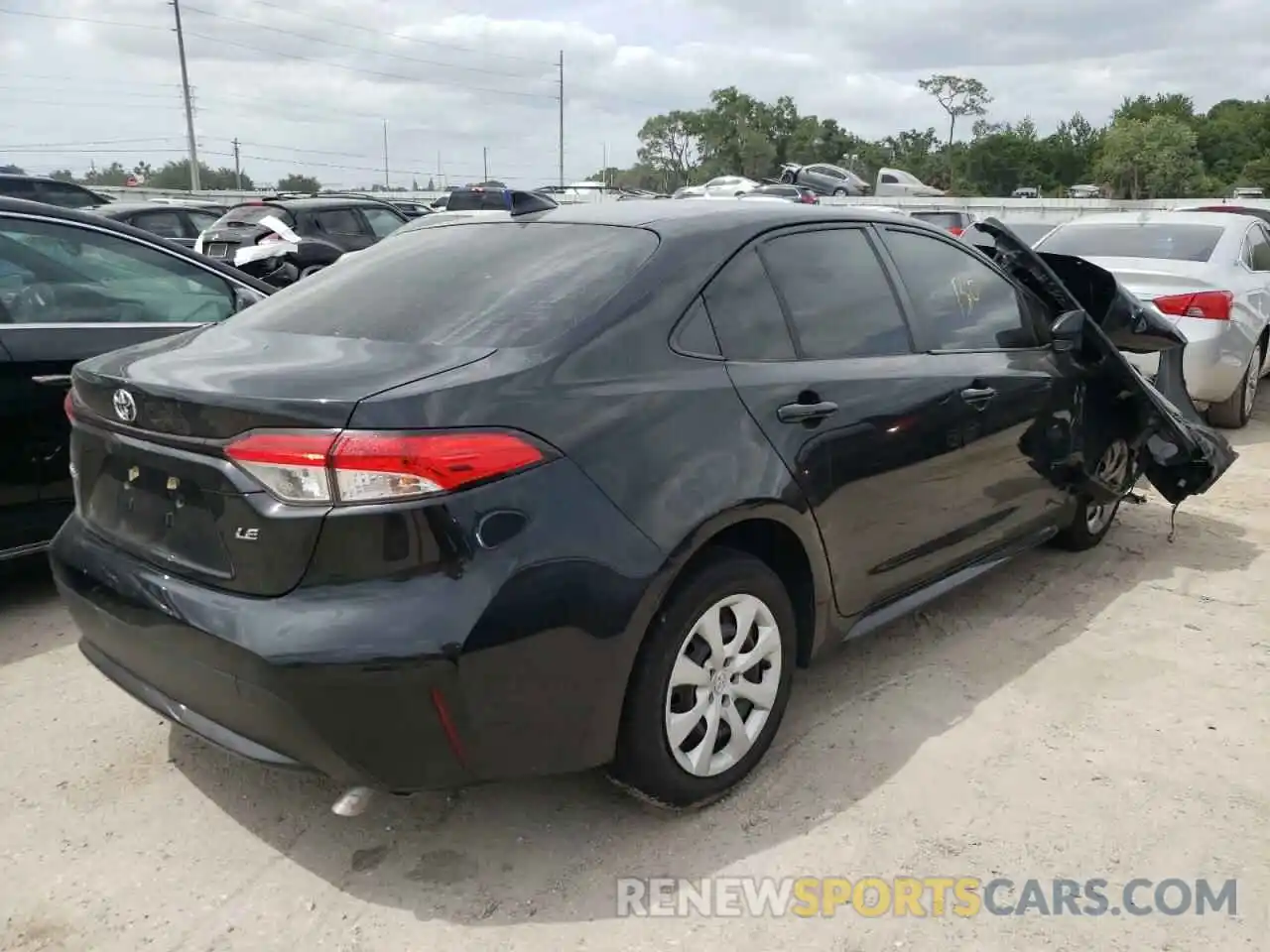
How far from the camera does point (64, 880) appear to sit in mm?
2492

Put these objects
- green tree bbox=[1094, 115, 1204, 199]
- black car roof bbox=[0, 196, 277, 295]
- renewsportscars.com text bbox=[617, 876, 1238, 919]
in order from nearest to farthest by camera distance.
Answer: renewsportscars.com text bbox=[617, 876, 1238, 919] < black car roof bbox=[0, 196, 277, 295] < green tree bbox=[1094, 115, 1204, 199]

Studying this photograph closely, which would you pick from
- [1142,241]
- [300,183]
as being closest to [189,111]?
[300,183]

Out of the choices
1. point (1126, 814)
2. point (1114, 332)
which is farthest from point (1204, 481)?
point (1126, 814)

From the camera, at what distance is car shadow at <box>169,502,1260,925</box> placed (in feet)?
8.20

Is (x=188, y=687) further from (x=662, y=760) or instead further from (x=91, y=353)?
(x=91, y=353)

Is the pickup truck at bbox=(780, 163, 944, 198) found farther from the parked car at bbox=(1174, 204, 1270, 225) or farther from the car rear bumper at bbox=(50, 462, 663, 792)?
the car rear bumper at bbox=(50, 462, 663, 792)

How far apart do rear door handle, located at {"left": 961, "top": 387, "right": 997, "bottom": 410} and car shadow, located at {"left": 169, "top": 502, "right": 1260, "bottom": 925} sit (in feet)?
3.07

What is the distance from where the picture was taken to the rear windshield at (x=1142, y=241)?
745 centimetres

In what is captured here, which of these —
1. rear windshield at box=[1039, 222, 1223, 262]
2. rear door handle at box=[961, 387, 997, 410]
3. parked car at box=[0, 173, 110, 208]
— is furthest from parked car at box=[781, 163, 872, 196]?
rear door handle at box=[961, 387, 997, 410]

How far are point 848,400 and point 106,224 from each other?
126 inches

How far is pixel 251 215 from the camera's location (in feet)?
39.5

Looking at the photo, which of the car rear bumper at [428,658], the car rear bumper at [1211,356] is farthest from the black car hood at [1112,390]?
the car rear bumper at [428,658]

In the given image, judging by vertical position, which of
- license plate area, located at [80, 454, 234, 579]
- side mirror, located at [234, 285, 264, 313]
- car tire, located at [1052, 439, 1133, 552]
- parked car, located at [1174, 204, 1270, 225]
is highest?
parked car, located at [1174, 204, 1270, 225]

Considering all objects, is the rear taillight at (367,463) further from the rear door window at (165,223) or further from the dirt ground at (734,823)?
the rear door window at (165,223)
